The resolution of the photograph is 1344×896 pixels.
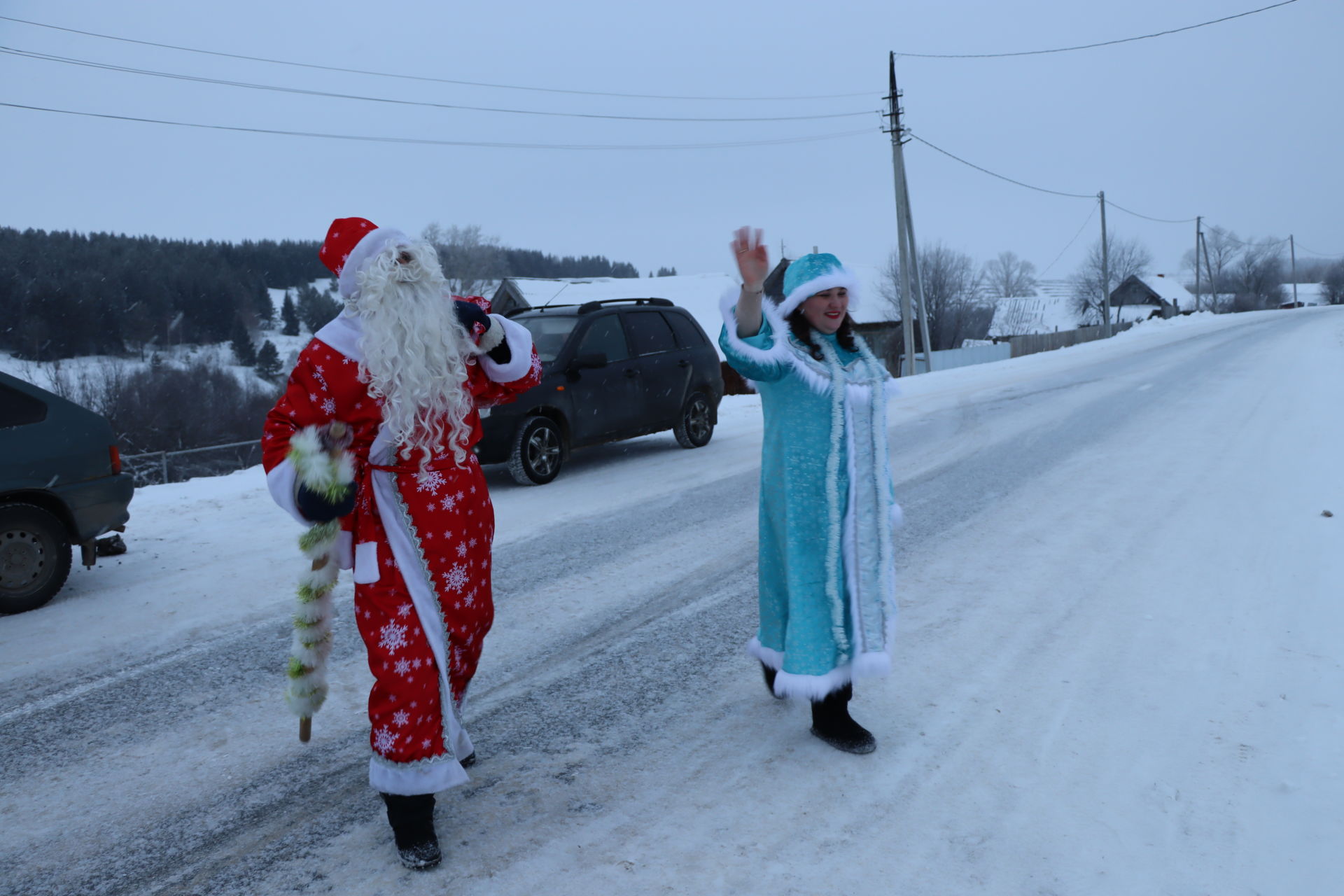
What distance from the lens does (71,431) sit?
5.97m

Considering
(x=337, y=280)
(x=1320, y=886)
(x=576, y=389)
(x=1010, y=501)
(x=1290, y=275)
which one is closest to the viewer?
(x=1320, y=886)

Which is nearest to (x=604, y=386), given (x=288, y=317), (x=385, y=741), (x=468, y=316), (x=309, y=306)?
(x=468, y=316)

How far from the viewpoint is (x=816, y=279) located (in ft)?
10.7

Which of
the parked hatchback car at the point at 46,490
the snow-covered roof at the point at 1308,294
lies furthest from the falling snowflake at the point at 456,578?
the snow-covered roof at the point at 1308,294

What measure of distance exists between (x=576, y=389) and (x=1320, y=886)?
7.89 m

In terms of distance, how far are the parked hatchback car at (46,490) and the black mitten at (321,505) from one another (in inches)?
169

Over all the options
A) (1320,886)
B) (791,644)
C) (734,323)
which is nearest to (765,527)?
(791,644)

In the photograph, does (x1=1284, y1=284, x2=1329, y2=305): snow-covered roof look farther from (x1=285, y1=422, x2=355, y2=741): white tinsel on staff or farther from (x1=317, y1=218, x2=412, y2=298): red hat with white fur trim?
(x1=285, y1=422, x2=355, y2=741): white tinsel on staff

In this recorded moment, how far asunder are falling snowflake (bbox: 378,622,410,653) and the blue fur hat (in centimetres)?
172

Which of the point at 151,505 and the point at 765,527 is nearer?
the point at 765,527

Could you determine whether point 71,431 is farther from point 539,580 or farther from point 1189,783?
point 1189,783

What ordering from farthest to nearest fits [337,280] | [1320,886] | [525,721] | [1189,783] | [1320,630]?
1. [1320,630]
2. [525,721]
3. [1189,783]
4. [337,280]
5. [1320,886]

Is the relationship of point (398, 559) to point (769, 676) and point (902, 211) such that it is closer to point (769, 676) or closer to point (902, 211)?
point (769, 676)

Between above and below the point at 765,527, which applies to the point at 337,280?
above
